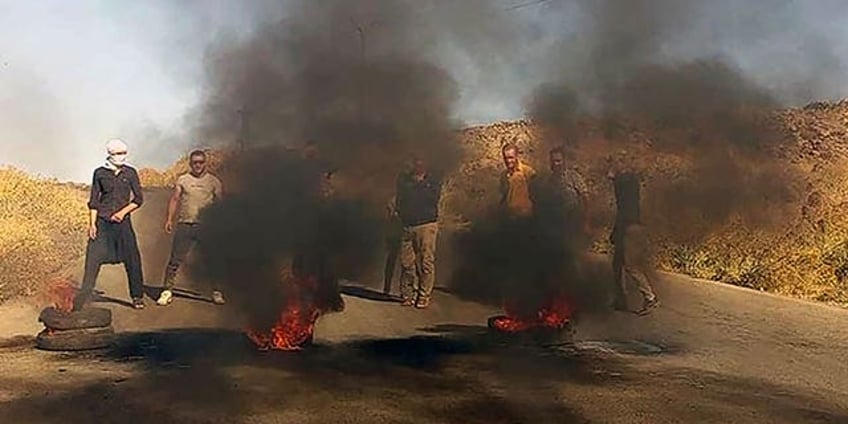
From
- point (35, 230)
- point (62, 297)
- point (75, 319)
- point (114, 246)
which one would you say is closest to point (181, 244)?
point (114, 246)

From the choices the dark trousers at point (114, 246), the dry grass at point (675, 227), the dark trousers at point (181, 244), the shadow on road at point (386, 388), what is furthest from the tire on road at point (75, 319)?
the dry grass at point (675, 227)

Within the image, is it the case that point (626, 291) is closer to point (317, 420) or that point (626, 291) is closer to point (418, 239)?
point (418, 239)

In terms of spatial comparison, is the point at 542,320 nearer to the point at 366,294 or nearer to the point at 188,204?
the point at 366,294

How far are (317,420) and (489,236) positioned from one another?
5036 mm

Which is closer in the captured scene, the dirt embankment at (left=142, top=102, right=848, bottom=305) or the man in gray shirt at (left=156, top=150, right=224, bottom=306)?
the dirt embankment at (left=142, top=102, right=848, bottom=305)

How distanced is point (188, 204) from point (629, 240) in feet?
15.5

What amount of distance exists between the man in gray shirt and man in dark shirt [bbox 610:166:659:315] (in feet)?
14.0

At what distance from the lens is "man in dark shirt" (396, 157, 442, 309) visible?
10.8m

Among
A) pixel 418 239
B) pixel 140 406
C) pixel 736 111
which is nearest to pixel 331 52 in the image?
pixel 418 239

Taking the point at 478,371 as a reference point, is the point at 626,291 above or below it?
above

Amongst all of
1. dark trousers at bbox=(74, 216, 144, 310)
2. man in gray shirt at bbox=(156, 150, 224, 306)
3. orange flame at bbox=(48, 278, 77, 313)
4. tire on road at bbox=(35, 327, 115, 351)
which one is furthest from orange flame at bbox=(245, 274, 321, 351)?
man in gray shirt at bbox=(156, 150, 224, 306)

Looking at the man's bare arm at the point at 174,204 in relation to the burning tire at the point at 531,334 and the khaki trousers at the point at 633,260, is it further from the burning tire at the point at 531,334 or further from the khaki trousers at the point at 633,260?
the khaki trousers at the point at 633,260

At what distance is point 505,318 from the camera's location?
9.34m

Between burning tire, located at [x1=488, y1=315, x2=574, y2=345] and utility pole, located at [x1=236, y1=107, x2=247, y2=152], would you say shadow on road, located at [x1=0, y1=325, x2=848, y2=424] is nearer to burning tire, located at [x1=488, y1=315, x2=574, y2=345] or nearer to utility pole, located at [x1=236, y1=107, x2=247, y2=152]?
burning tire, located at [x1=488, y1=315, x2=574, y2=345]
